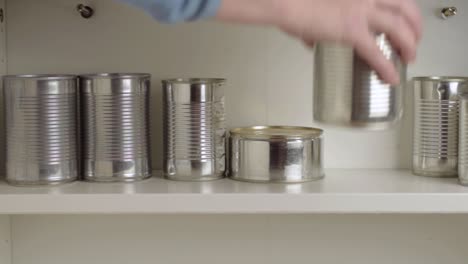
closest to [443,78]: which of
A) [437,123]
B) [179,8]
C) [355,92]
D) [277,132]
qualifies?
[437,123]

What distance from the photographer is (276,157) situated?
95 cm

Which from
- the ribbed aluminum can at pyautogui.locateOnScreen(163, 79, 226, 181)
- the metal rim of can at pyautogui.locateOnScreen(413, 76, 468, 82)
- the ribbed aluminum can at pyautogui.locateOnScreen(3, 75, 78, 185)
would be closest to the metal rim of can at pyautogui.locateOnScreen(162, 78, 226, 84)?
the ribbed aluminum can at pyautogui.locateOnScreen(163, 79, 226, 181)

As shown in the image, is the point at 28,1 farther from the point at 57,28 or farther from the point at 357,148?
the point at 357,148

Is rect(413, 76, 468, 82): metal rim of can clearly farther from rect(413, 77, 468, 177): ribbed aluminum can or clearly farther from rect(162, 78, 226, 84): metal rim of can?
rect(162, 78, 226, 84): metal rim of can

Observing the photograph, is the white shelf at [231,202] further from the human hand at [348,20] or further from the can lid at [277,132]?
the human hand at [348,20]

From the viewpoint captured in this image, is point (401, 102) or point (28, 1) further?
point (28, 1)

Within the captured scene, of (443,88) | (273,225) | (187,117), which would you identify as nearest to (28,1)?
(187,117)

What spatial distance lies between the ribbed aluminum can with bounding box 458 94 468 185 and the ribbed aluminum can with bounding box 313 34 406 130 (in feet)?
0.88

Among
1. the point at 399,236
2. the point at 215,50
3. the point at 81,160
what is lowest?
the point at 399,236

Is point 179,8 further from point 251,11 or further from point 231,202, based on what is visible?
point 231,202

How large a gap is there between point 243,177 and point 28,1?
36 cm

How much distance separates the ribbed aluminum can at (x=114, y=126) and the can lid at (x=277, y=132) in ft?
0.39

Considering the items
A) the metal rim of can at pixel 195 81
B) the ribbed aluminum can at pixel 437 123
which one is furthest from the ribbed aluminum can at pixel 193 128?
the ribbed aluminum can at pixel 437 123

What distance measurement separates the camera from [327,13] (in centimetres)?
64
